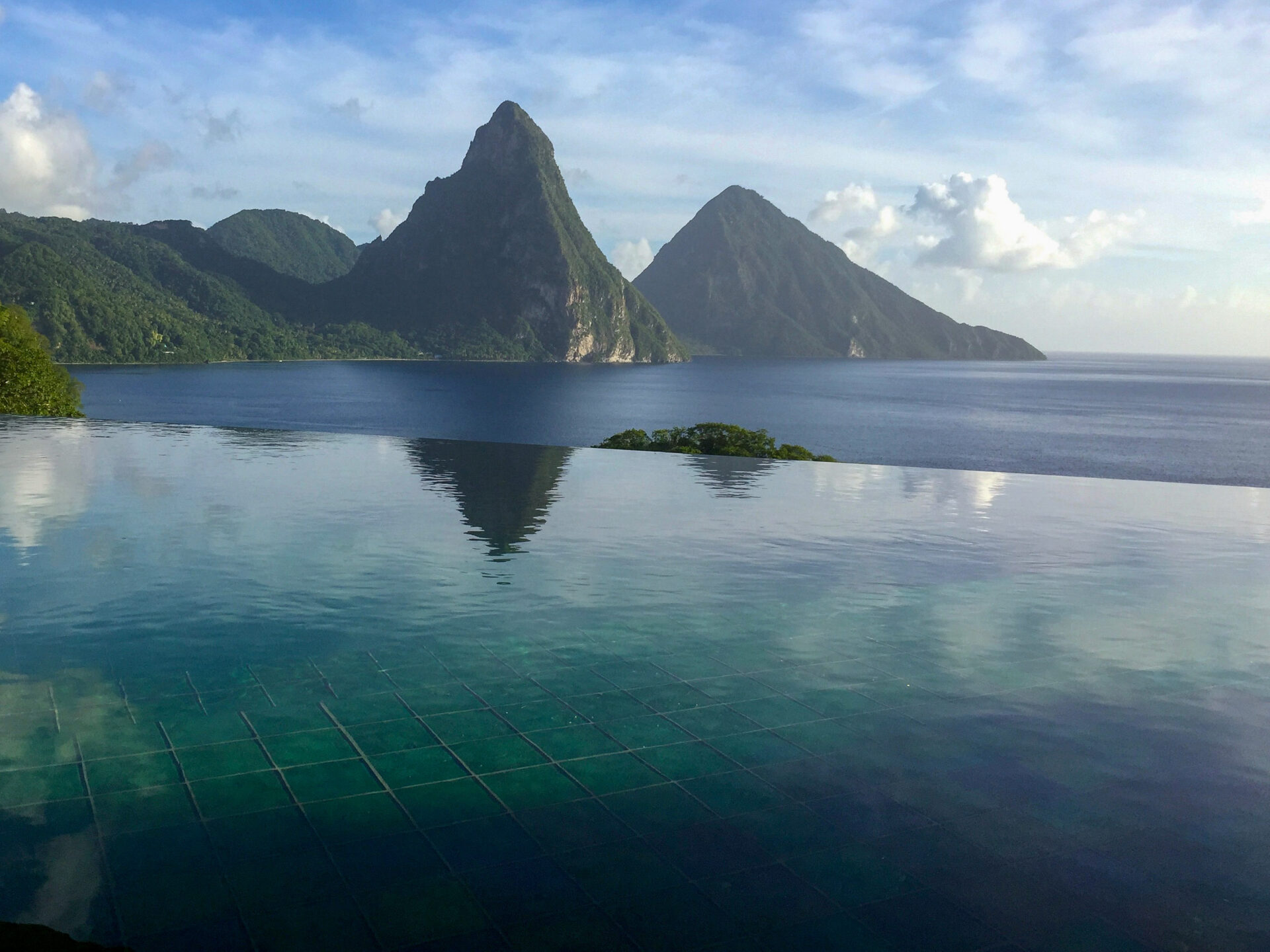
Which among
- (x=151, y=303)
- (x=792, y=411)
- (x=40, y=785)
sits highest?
(x=151, y=303)

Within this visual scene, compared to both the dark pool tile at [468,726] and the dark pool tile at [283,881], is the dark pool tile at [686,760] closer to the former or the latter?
the dark pool tile at [468,726]

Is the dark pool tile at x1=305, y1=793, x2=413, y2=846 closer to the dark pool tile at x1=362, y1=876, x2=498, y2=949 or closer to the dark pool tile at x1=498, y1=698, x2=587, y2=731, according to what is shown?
the dark pool tile at x1=362, y1=876, x2=498, y2=949

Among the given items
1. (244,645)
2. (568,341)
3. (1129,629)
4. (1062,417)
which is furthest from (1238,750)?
(568,341)

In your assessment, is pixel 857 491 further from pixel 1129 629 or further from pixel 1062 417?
pixel 1062 417

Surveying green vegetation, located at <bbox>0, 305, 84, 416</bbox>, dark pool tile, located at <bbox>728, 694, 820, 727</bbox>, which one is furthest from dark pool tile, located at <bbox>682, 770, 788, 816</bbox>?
green vegetation, located at <bbox>0, 305, 84, 416</bbox>

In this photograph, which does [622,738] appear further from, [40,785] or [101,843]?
[40,785]

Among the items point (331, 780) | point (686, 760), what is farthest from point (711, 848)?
point (331, 780)

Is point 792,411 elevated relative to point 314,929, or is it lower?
lower

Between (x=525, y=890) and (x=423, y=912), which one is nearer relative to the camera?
(x=423, y=912)
